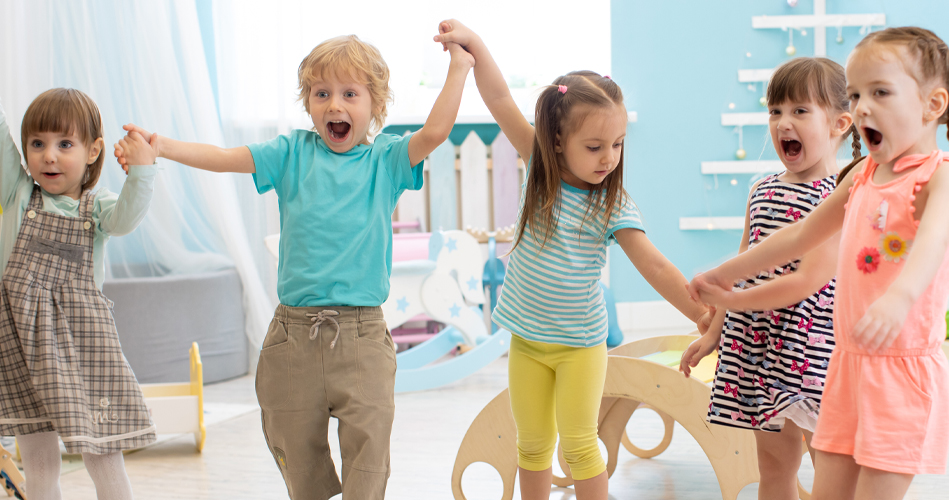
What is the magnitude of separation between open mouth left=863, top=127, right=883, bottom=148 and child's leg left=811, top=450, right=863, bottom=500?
13.0 inches

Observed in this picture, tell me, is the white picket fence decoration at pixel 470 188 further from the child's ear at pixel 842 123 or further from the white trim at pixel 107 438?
the child's ear at pixel 842 123

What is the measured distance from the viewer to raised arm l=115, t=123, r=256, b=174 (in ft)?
→ 3.61

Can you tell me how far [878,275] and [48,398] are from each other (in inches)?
49.1

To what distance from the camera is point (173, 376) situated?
257cm

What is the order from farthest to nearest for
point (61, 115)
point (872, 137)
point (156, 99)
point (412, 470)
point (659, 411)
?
point (156, 99)
point (412, 470)
point (659, 411)
point (61, 115)
point (872, 137)

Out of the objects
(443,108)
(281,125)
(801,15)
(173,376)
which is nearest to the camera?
(443,108)

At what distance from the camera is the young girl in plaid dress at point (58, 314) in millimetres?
1278

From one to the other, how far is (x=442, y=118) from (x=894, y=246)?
1.98 feet

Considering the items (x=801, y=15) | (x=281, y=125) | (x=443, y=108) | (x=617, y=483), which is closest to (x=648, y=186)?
(x=801, y=15)

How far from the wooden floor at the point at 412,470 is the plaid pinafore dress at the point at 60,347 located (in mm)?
415

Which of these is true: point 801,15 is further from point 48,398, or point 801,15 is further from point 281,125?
point 48,398

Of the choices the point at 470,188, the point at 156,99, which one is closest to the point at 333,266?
the point at 156,99

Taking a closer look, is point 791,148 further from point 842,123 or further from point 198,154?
point 198,154

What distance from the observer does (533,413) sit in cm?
119
